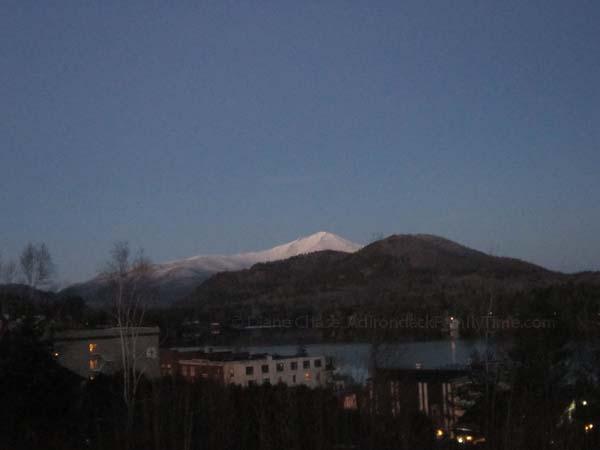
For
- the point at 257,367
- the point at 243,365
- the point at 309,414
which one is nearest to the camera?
the point at 309,414

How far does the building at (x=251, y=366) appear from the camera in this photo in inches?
526

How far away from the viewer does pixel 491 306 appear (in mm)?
8891

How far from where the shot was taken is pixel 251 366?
605 inches

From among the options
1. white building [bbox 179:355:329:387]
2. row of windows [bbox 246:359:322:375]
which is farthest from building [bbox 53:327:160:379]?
row of windows [bbox 246:359:322:375]

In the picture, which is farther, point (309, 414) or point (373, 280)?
point (373, 280)

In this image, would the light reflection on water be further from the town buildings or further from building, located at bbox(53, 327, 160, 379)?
building, located at bbox(53, 327, 160, 379)

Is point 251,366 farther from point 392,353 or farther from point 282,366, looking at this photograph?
point 392,353

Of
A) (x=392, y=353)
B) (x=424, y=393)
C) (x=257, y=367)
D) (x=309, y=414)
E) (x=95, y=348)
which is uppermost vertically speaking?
(x=392, y=353)

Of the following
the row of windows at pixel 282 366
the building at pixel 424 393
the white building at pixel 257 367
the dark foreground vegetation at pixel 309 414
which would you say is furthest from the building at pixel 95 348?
the building at pixel 424 393

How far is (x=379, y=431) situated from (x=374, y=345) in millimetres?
3414

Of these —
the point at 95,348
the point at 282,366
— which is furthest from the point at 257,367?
the point at 95,348

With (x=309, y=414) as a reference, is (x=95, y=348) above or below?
below

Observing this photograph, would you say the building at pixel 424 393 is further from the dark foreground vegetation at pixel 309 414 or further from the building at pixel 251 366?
the building at pixel 251 366

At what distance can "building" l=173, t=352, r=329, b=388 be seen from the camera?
43.8 feet
